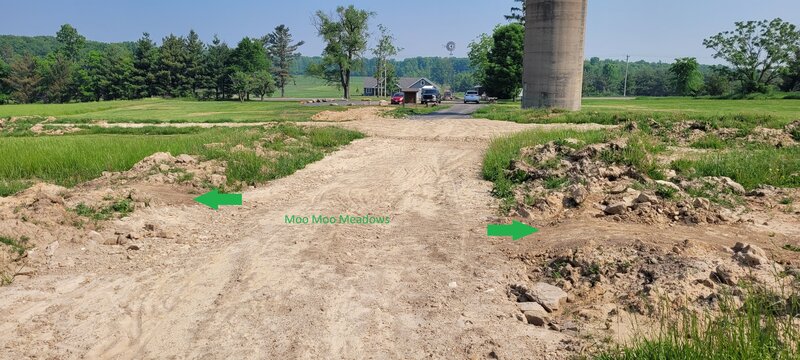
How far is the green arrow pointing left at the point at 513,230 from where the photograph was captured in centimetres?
810

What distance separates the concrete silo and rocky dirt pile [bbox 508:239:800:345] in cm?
2789

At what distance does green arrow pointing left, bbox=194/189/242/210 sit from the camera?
32.9ft

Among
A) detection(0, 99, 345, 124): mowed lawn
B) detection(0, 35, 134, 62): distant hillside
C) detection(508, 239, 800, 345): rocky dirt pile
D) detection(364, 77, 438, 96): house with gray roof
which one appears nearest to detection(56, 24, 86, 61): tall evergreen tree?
detection(0, 35, 134, 62): distant hillside

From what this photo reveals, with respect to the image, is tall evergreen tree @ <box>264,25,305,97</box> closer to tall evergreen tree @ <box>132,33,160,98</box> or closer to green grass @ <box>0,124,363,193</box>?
tall evergreen tree @ <box>132,33,160,98</box>

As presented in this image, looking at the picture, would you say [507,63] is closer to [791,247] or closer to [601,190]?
[601,190]

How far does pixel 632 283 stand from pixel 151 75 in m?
84.3

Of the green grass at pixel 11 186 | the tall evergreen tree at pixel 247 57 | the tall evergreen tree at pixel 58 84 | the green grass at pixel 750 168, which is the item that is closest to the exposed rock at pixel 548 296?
the green grass at pixel 750 168

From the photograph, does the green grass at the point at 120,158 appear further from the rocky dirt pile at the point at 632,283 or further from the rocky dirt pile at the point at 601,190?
the rocky dirt pile at the point at 632,283

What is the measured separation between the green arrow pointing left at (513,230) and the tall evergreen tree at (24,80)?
96.5 meters

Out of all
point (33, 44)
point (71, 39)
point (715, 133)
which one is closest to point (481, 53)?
point (715, 133)

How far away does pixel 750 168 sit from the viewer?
1124cm

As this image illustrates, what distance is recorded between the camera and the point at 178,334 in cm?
491

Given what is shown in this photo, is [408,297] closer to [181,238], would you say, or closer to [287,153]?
[181,238]

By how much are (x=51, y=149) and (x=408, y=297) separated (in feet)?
39.5
